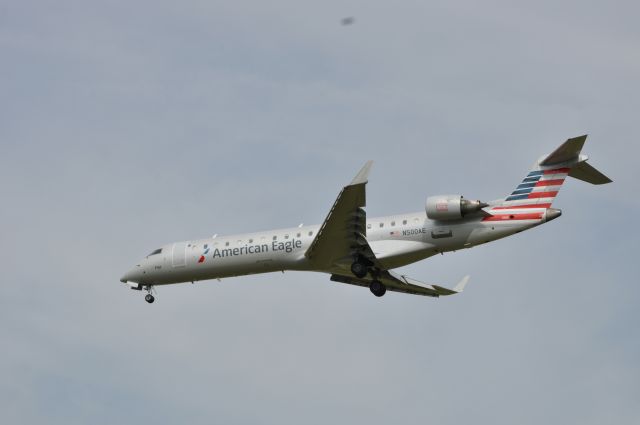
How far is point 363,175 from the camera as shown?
37.7m

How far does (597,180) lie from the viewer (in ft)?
129

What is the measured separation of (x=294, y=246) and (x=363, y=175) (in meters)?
5.51

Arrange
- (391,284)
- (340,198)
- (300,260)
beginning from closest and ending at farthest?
(340,198) < (300,260) < (391,284)

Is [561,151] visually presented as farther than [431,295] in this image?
No

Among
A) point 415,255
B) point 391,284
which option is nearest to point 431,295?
point 391,284

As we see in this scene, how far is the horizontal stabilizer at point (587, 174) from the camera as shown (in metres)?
39.1

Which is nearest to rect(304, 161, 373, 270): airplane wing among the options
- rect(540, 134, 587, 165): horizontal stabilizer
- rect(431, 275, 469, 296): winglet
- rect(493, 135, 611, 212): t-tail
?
rect(493, 135, 611, 212): t-tail

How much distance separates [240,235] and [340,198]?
6307mm

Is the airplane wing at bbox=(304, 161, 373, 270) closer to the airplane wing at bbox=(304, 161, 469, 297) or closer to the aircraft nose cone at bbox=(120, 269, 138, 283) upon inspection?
the airplane wing at bbox=(304, 161, 469, 297)

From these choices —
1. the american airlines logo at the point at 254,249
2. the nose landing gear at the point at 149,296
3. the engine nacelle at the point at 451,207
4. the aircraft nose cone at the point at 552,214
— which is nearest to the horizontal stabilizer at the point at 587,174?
the aircraft nose cone at the point at 552,214

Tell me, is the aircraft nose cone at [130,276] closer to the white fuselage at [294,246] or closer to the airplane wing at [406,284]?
the white fuselage at [294,246]

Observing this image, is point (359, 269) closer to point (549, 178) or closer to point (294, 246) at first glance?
point (294, 246)

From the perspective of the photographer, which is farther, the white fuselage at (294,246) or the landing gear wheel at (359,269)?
the landing gear wheel at (359,269)

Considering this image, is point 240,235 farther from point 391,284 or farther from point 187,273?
point 391,284
